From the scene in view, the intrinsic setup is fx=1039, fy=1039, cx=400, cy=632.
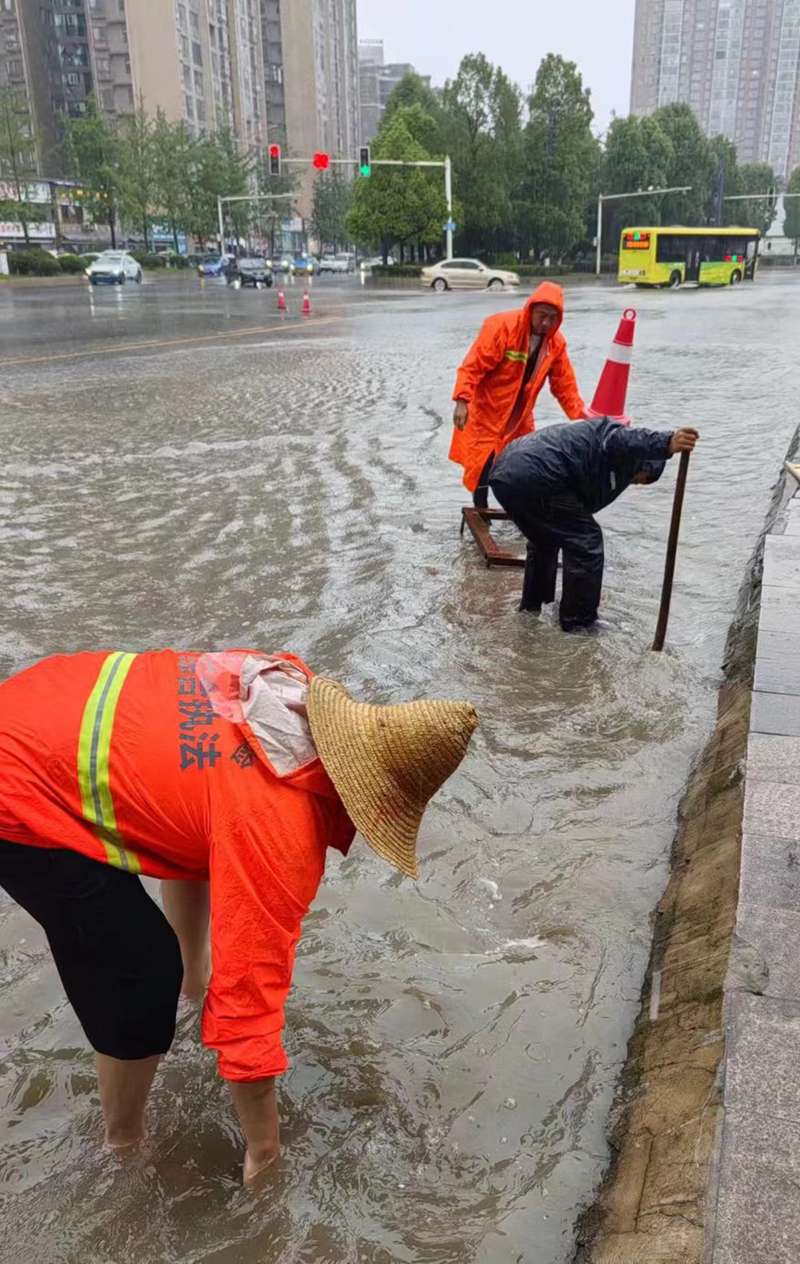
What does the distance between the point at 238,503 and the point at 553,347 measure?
277 centimetres

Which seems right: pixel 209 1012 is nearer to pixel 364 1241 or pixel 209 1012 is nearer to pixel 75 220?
pixel 364 1241

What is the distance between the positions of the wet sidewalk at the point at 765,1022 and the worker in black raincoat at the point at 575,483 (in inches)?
58.0

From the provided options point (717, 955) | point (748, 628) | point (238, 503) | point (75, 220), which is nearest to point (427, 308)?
point (238, 503)

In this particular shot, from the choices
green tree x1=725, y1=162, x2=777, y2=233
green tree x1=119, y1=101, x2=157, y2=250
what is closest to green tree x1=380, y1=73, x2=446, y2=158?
green tree x1=119, y1=101, x2=157, y2=250

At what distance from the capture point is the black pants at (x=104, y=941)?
73.7 inches

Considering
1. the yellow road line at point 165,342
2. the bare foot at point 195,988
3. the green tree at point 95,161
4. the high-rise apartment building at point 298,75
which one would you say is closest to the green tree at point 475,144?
the green tree at point 95,161

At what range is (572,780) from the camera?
158 inches

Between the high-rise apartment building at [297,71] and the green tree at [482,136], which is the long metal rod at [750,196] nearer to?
the green tree at [482,136]

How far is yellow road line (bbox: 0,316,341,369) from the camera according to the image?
53.3 ft

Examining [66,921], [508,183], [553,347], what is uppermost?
[508,183]

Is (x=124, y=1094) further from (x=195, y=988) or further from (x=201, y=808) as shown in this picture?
(x=201, y=808)

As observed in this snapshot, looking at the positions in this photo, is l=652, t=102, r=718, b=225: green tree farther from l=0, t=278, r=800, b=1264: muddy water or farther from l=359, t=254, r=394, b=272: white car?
l=0, t=278, r=800, b=1264: muddy water

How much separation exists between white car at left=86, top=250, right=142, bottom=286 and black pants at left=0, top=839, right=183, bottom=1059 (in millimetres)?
45202

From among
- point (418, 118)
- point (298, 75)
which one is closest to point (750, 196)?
point (418, 118)
